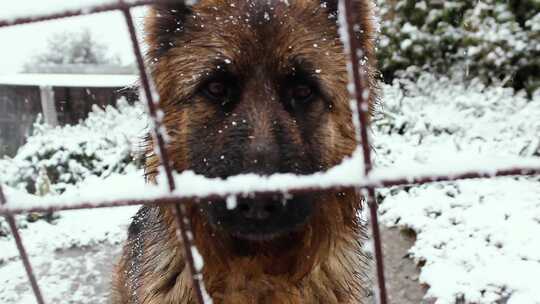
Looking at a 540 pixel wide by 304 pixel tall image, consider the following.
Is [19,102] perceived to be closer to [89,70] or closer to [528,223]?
[89,70]

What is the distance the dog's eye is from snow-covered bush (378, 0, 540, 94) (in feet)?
19.6

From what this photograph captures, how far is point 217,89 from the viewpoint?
2221 millimetres

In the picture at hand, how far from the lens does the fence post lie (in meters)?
9.08

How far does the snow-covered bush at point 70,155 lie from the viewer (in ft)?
23.3

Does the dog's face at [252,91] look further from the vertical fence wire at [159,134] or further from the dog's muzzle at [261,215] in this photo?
the vertical fence wire at [159,134]

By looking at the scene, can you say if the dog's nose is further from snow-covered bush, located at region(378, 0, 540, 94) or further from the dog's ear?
snow-covered bush, located at region(378, 0, 540, 94)

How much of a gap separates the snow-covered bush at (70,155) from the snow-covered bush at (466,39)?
183 inches

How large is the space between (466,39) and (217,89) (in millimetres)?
6479

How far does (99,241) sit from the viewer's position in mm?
6348

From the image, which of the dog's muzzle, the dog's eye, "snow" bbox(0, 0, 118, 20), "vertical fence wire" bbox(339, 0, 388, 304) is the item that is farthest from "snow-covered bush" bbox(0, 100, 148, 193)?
"vertical fence wire" bbox(339, 0, 388, 304)

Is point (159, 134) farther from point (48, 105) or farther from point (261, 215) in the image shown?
point (48, 105)

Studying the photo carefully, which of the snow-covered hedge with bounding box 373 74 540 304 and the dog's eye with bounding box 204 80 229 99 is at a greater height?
the dog's eye with bounding box 204 80 229 99

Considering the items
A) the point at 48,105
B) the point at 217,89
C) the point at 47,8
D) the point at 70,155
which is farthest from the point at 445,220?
the point at 48,105

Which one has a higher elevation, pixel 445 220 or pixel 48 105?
pixel 48 105
